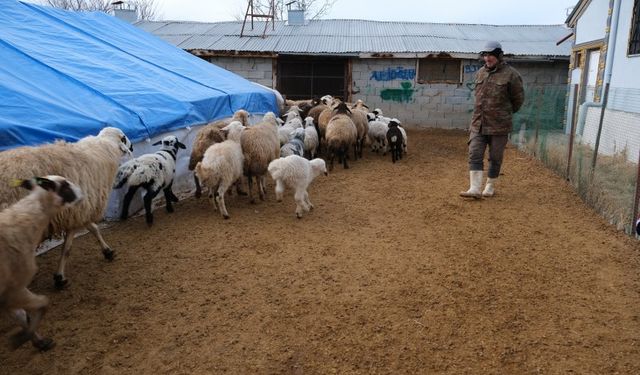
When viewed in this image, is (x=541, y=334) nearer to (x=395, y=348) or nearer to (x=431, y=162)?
(x=395, y=348)

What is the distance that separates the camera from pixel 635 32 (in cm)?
980

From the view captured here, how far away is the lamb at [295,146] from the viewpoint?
7.72 metres

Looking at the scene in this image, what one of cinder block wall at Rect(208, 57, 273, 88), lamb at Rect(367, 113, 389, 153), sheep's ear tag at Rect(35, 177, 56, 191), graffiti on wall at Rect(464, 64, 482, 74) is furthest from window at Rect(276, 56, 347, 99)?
sheep's ear tag at Rect(35, 177, 56, 191)

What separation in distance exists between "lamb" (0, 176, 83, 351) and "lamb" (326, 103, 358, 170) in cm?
615

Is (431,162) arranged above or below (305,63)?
below

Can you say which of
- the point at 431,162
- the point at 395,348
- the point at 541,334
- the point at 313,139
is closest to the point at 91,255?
the point at 395,348

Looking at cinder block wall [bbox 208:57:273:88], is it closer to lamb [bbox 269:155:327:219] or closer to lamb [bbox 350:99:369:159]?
lamb [bbox 350:99:369:159]

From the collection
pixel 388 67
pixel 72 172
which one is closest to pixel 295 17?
pixel 388 67

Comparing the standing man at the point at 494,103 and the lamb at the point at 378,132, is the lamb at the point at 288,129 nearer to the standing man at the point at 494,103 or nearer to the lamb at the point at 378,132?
the lamb at the point at 378,132

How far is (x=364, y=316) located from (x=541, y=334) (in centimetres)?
128

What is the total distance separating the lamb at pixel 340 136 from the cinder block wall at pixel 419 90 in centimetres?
715

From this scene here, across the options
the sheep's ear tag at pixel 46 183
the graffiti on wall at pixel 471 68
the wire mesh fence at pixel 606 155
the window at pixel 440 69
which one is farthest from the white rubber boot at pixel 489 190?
the graffiti on wall at pixel 471 68

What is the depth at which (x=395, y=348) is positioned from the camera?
317 cm

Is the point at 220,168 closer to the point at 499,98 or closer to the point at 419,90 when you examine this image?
the point at 499,98
